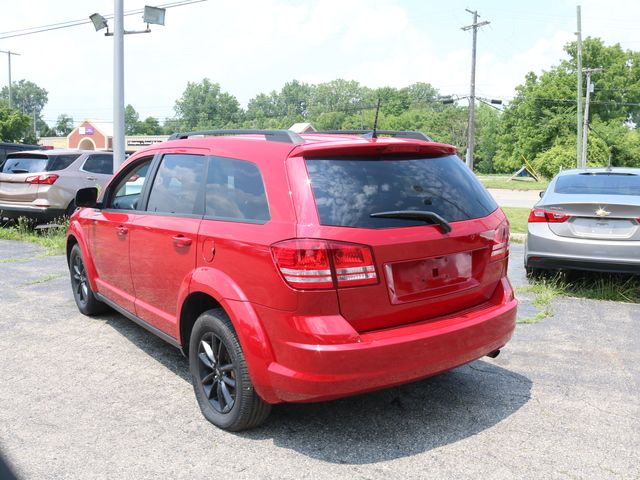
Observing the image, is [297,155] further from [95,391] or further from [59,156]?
[59,156]

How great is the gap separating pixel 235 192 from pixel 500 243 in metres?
1.66

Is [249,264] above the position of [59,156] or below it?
below

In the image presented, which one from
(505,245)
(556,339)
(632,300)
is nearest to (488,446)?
(505,245)

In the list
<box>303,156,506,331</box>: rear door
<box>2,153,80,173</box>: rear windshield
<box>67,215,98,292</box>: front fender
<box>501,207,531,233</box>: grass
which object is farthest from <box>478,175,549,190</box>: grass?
<box>303,156,506,331</box>: rear door

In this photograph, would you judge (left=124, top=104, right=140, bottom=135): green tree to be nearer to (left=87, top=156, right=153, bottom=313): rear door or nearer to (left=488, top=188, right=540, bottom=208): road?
(left=488, top=188, right=540, bottom=208): road

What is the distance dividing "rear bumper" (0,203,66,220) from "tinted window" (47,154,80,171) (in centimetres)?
80

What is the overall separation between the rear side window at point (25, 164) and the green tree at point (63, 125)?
137732 mm

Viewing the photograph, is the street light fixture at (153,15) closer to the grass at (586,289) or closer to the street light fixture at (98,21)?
the street light fixture at (98,21)

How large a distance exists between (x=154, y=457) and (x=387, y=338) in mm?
1378

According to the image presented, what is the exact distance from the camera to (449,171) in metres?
3.64

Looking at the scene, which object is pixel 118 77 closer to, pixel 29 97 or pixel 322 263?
pixel 322 263

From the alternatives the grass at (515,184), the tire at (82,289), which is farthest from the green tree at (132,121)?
the tire at (82,289)

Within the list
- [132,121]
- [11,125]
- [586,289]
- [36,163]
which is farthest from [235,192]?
[132,121]

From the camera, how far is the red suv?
295cm
